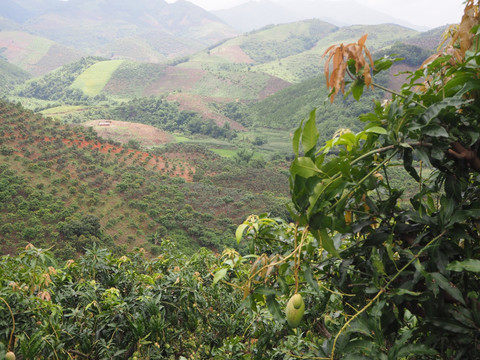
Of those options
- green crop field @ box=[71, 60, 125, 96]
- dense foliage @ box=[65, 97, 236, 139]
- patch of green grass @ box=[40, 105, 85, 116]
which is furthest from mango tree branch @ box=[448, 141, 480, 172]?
green crop field @ box=[71, 60, 125, 96]

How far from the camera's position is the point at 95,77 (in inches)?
2443

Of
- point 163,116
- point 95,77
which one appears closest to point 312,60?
point 163,116

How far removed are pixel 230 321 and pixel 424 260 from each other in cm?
146

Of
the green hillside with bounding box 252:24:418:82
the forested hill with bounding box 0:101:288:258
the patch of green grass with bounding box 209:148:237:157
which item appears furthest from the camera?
the green hillside with bounding box 252:24:418:82

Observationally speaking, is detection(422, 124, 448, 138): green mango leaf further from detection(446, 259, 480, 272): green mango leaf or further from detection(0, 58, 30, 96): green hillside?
detection(0, 58, 30, 96): green hillside

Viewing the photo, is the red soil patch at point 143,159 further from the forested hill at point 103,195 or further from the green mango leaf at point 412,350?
the green mango leaf at point 412,350

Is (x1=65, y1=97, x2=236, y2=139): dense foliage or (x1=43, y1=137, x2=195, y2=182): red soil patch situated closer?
(x1=43, y1=137, x2=195, y2=182): red soil patch

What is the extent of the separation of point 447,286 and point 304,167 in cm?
29

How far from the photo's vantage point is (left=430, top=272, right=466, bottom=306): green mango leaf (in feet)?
1.71

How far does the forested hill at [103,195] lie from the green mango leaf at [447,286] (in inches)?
420

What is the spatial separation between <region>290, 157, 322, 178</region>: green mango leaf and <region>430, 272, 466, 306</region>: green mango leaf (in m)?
0.25

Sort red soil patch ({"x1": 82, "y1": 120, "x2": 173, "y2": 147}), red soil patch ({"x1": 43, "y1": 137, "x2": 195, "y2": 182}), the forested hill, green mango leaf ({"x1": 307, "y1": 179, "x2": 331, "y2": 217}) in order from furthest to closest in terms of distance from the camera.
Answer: red soil patch ({"x1": 82, "y1": 120, "x2": 173, "y2": 147}), red soil patch ({"x1": 43, "y1": 137, "x2": 195, "y2": 182}), the forested hill, green mango leaf ({"x1": 307, "y1": 179, "x2": 331, "y2": 217})

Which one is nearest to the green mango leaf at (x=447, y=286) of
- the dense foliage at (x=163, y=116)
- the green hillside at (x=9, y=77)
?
the dense foliage at (x=163, y=116)

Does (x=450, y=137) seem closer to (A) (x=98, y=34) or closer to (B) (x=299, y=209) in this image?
(B) (x=299, y=209)
